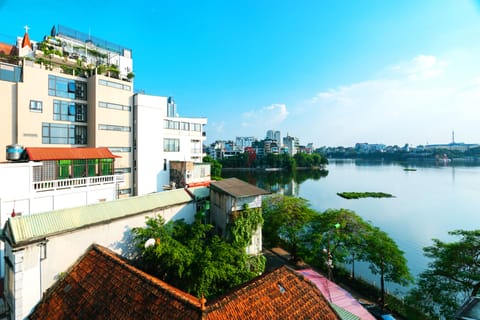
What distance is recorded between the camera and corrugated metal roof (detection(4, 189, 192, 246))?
592 centimetres

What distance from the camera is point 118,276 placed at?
569cm

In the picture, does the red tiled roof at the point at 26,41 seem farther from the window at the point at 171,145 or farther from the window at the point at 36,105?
the window at the point at 171,145

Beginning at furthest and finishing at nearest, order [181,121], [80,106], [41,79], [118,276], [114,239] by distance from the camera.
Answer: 1. [181,121]
2. [80,106]
3. [41,79]
4. [114,239]
5. [118,276]

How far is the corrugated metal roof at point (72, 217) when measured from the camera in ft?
19.4

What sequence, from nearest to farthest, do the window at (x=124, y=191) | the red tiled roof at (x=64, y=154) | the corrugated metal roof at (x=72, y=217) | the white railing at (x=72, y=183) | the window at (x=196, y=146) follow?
1. the corrugated metal roof at (x=72, y=217)
2. the white railing at (x=72, y=183)
3. the red tiled roof at (x=64, y=154)
4. the window at (x=124, y=191)
5. the window at (x=196, y=146)

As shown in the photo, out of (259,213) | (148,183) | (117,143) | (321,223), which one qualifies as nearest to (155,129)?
(117,143)

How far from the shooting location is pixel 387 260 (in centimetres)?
1102

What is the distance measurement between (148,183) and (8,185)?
34.2 ft

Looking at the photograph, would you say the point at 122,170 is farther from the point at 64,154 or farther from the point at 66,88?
the point at 66,88

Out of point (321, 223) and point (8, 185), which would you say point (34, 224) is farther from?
point (321, 223)

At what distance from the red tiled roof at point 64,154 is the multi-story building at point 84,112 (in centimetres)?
475

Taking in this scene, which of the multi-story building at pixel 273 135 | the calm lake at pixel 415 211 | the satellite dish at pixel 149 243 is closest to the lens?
the satellite dish at pixel 149 243

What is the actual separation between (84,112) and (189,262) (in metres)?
16.0

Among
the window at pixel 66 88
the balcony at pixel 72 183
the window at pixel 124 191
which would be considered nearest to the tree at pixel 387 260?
the balcony at pixel 72 183
